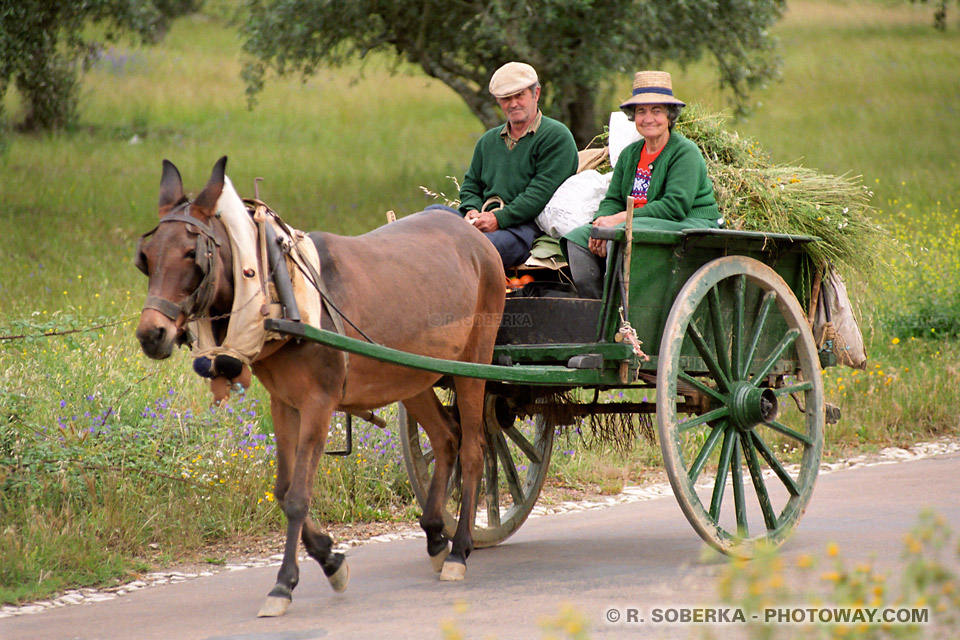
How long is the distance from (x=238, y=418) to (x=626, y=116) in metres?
3.34

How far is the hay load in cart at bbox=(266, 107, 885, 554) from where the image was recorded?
542 centimetres

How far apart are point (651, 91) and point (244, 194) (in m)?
12.9

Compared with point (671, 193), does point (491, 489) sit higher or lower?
lower

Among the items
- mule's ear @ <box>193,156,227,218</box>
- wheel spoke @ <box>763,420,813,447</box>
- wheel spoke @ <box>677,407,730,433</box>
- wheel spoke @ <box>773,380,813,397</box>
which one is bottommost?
wheel spoke @ <box>763,420,813,447</box>

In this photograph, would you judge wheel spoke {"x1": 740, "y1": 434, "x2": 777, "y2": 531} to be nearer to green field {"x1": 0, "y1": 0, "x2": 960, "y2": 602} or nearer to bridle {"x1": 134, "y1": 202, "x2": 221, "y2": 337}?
green field {"x1": 0, "y1": 0, "x2": 960, "y2": 602}

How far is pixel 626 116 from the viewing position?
6.56 m

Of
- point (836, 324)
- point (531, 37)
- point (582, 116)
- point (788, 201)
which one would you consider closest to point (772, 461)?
point (836, 324)

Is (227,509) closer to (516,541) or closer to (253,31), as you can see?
(516,541)

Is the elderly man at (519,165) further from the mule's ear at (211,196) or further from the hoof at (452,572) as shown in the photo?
the mule's ear at (211,196)

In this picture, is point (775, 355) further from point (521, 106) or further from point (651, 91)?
point (521, 106)

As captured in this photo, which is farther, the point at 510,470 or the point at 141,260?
the point at 510,470

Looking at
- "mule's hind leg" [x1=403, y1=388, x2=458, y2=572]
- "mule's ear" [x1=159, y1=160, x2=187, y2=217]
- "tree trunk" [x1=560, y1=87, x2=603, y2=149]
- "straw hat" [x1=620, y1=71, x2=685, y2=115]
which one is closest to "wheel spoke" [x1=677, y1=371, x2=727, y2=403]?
"mule's hind leg" [x1=403, y1=388, x2=458, y2=572]

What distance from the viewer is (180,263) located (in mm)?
4516

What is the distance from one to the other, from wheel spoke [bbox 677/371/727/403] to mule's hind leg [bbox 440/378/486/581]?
3.60 feet
